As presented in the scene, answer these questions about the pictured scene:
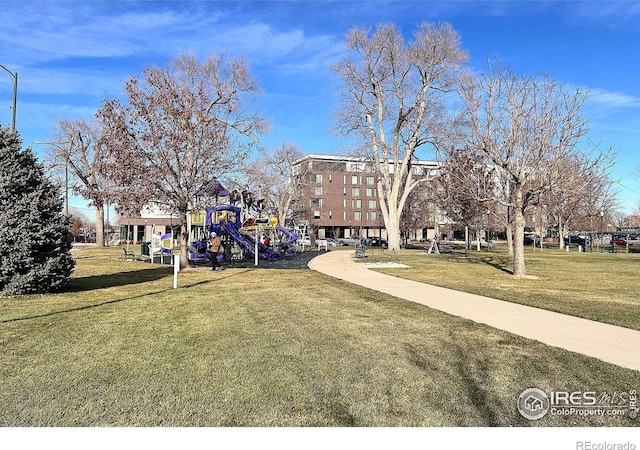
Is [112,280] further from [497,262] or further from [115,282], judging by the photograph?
[497,262]

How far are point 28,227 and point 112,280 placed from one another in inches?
189

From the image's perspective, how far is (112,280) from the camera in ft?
51.9

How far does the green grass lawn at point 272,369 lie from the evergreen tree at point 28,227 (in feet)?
5.85

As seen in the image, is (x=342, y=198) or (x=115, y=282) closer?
(x=115, y=282)

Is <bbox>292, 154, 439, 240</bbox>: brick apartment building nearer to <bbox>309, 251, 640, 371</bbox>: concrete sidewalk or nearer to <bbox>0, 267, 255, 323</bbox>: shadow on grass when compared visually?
<bbox>0, 267, 255, 323</bbox>: shadow on grass

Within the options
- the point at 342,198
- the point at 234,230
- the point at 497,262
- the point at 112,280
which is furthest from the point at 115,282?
the point at 342,198

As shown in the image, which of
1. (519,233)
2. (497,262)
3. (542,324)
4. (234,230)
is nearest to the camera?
(542,324)

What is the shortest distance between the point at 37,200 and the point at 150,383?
29.3 feet

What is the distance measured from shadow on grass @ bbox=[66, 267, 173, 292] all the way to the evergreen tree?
126 cm

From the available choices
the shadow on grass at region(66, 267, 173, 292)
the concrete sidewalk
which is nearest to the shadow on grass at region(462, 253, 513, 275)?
the concrete sidewalk

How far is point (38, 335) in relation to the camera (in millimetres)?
7215

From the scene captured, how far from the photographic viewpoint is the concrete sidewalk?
6.52 metres
